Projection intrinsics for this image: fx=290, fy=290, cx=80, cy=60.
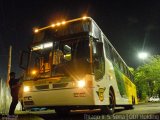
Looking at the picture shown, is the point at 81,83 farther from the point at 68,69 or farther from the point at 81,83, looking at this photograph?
the point at 68,69

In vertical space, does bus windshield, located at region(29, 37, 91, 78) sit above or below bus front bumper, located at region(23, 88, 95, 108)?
above

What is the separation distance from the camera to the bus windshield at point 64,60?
34.2 feet

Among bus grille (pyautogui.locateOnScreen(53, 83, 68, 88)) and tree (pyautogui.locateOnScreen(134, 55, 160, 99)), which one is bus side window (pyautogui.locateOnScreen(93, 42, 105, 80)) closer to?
bus grille (pyautogui.locateOnScreen(53, 83, 68, 88))

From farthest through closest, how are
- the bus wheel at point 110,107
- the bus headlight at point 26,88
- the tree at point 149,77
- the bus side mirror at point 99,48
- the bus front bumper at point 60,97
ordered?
the tree at point 149,77
the bus wheel at point 110,107
the bus headlight at point 26,88
the bus side mirror at point 99,48
the bus front bumper at point 60,97

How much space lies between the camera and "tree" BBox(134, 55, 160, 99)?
2490 inches

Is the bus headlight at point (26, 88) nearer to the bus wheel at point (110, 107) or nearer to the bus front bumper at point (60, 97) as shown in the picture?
the bus front bumper at point (60, 97)

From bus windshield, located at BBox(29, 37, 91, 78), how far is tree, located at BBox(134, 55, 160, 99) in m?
53.7

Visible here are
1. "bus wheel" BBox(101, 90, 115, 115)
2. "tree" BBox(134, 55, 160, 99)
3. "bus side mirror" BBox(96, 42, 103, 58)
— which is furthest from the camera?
Answer: "tree" BBox(134, 55, 160, 99)

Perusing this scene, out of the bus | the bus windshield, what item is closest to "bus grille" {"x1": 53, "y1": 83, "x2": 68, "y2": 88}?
the bus

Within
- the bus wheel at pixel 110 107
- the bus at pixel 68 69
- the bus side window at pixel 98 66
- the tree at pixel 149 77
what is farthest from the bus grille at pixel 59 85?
the tree at pixel 149 77

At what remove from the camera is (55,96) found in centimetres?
1069

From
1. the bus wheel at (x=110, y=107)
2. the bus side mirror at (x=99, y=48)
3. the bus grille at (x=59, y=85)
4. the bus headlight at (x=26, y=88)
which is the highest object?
the bus side mirror at (x=99, y=48)

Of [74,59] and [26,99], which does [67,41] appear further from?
[26,99]

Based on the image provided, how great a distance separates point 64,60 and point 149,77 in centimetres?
5623
